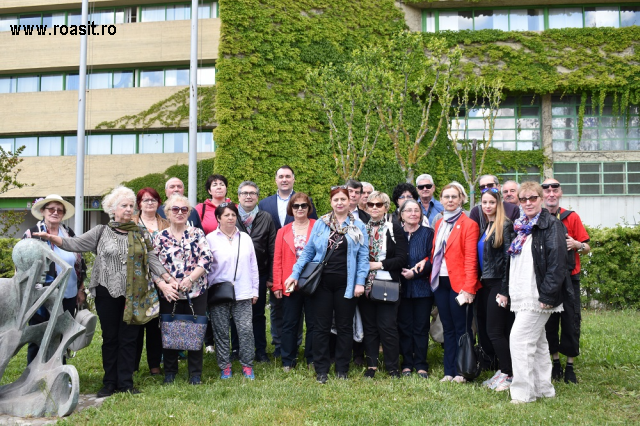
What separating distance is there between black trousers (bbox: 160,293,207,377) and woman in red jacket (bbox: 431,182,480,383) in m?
2.51

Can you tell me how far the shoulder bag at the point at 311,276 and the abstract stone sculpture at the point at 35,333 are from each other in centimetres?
220

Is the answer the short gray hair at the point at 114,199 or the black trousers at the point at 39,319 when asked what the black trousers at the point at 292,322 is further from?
the black trousers at the point at 39,319

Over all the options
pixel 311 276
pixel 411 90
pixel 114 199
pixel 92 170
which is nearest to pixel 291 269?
pixel 311 276

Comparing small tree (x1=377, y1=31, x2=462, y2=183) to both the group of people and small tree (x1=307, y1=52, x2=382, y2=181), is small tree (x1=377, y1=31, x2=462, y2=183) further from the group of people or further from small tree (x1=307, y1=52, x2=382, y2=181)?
the group of people

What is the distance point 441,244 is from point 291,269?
173cm

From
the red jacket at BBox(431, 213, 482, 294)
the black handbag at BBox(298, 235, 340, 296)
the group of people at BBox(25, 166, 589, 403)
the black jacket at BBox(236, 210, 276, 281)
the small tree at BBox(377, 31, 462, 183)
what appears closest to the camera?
the group of people at BBox(25, 166, 589, 403)

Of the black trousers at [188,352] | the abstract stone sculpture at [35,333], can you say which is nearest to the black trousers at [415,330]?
the black trousers at [188,352]

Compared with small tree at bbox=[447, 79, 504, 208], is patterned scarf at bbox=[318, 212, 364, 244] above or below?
below

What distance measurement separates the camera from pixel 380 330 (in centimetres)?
607

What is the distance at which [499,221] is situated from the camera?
18.2ft

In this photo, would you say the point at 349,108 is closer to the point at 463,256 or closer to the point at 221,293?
the point at 463,256

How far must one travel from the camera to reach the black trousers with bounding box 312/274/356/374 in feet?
19.5

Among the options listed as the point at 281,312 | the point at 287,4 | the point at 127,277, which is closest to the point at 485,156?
the point at 287,4

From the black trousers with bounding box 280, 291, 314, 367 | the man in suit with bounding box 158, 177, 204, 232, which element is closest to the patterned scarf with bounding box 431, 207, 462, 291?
the black trousers with bounding box 280, 291, 314, 367
